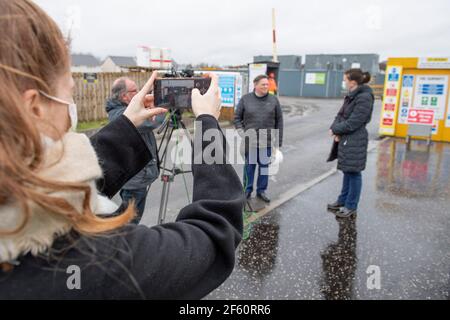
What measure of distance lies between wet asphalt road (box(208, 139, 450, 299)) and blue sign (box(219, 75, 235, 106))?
21.5 feet

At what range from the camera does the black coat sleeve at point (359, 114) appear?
4.52m

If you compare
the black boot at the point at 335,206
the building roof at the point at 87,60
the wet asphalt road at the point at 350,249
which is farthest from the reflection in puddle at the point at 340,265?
the building roof at the point at 87,60

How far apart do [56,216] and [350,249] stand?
3.67 m

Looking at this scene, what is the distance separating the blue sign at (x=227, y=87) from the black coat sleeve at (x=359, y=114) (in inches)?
292

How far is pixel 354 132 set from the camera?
15.3 ft

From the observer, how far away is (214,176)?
1.06 meters

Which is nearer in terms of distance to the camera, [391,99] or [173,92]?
[173,92]

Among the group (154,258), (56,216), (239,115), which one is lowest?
(239,115)

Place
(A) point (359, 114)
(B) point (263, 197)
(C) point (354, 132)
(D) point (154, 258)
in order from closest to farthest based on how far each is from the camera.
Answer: (D) point (154, 258), (A) point (359, 114), (C) point (354, 132), (B) point (263, 197)

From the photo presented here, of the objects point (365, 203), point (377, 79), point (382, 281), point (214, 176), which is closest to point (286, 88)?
point (377, 79)

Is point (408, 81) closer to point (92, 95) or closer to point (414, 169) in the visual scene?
point (414, 169)

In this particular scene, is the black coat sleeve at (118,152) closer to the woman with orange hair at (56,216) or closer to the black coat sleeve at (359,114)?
the woman with orange hair at (56,216)

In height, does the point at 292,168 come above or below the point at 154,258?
below

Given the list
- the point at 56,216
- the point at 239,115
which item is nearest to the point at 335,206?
the point at 239,115
